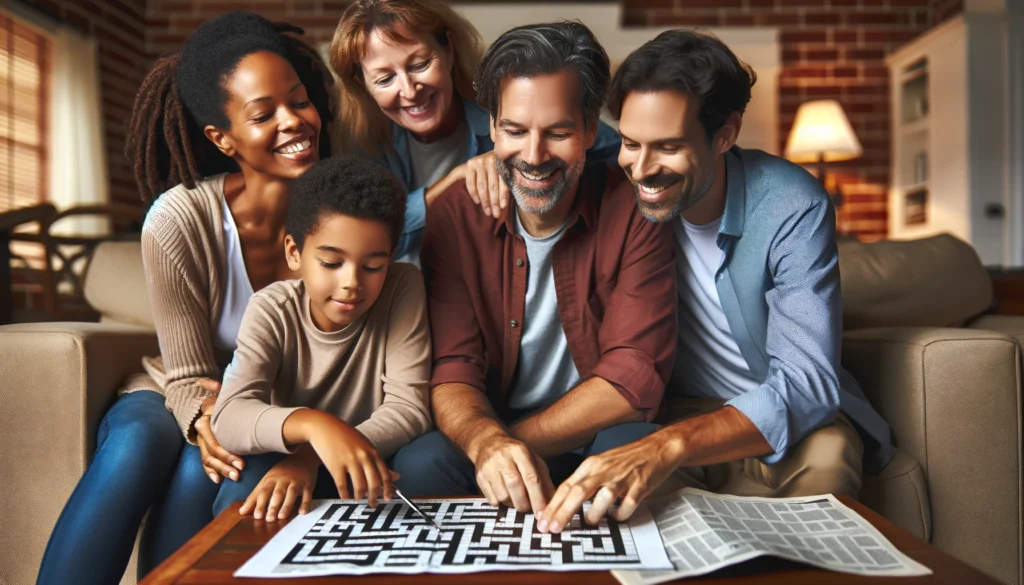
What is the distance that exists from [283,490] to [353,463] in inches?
4.0

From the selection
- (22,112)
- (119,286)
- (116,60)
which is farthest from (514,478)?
(116,60)

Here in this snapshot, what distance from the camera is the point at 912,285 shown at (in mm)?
2002

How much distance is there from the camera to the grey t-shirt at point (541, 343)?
1.48m

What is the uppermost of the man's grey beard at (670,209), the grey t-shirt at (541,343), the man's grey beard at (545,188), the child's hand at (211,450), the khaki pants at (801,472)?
the man's grey beard at (545,188)

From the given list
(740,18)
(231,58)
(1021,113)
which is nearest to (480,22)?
(740,18)

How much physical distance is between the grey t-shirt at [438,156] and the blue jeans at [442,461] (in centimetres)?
69

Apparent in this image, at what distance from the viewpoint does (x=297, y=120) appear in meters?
1.49

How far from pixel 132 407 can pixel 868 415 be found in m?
1.25

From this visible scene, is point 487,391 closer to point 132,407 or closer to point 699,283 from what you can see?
point 699,283

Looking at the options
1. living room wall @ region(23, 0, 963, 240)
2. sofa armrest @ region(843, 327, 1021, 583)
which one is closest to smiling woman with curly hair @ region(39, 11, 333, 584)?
sofa armrest @ region(843, 327, 1021, 583)

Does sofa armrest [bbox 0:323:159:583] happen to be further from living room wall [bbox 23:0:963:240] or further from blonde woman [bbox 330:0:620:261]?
living room wall [bbox 23:0:963:240]

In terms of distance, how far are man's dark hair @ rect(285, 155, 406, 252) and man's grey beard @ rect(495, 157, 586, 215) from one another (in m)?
0.18

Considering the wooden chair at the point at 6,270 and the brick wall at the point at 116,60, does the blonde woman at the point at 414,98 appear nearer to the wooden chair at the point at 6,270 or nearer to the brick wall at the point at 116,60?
the wooden chair at the point at 6,270

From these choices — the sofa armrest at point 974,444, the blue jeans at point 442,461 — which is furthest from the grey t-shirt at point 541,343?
the sofa armrest at point 974,444
